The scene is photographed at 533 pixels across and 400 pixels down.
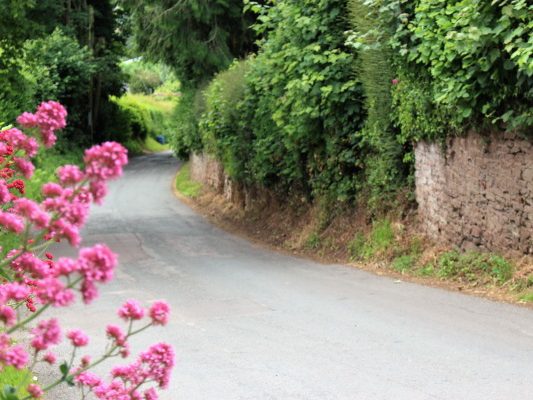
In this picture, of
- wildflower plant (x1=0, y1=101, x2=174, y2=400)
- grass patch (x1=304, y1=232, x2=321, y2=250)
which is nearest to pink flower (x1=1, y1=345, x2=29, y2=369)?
wildflower plant (x1=0, y1=101, x2=174, y2=400)

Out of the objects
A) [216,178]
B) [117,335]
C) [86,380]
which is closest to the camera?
[117,335]

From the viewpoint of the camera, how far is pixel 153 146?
64.1 m

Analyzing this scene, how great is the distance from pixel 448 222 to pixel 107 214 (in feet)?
48.6

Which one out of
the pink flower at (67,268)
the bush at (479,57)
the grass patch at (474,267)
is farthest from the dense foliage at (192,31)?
the pink flower at (67,268)

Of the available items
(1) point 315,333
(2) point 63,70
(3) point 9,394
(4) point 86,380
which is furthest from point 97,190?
(2) point 63,70

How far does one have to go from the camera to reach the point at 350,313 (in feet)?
31.0

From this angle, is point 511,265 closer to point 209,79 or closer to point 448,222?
point 448,222

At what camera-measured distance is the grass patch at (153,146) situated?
6238cm

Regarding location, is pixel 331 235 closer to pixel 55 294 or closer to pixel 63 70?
pixel 55 294

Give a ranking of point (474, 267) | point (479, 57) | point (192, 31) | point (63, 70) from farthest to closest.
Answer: point (63, 70), point (192, 31), point (474, 267), point (479, 57)

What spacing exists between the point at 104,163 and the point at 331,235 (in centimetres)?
1359

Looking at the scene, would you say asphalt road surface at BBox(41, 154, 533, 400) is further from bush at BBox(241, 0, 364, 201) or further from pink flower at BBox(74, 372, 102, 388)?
pink flower at BBox(74, 372, 102, 388)

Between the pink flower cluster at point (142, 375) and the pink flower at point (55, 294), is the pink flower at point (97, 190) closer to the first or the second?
the pink flower at point (55, 294)

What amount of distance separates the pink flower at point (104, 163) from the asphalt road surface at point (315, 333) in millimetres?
4074
